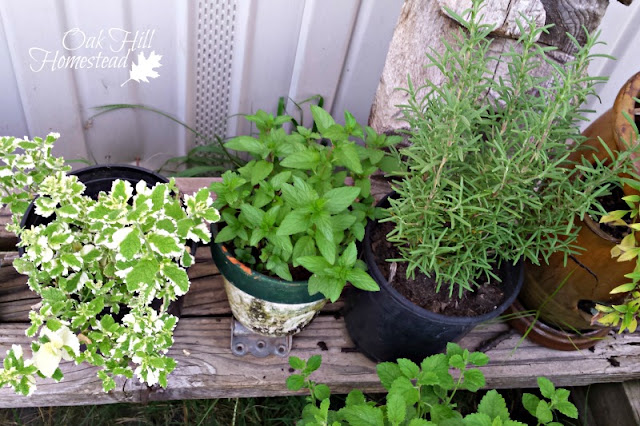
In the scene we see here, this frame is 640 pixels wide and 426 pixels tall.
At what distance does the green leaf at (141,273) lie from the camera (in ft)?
3.82

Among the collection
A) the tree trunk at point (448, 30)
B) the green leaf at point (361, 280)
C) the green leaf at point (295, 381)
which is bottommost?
the green leaf at point (295, 381)

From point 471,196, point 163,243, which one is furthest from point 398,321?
point 163,243

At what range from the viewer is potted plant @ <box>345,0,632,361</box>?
4.12 ft

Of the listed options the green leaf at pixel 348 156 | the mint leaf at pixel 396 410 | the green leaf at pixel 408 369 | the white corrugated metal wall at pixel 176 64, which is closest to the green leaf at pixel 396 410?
the mint leaf at pixel 396 410

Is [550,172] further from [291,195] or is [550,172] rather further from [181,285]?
[181,285]

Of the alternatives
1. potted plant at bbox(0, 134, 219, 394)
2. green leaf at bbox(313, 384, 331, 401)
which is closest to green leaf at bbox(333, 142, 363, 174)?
potted plant at bbox(0, 134, 219, 394)

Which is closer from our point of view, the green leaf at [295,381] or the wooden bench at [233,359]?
the green leaf at [295,381]

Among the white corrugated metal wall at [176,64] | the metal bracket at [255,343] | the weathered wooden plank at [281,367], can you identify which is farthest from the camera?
the white corrugated metal wall at [176,64]

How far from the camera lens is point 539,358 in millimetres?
1816

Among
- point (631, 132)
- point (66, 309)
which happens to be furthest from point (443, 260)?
point (66, 309)

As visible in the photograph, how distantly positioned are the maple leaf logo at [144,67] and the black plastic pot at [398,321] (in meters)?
0.94

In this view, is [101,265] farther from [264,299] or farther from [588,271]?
[588,271]

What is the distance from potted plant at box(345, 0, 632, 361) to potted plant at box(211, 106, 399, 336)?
4.8 inches

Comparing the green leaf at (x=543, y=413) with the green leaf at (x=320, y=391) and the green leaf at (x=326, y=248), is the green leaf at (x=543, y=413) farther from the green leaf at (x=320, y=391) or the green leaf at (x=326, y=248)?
the green leaf at (x=326, y=248)
